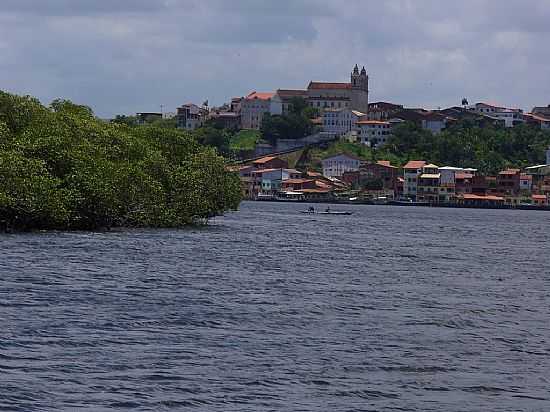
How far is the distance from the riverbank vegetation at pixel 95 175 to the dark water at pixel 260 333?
5.78 meters

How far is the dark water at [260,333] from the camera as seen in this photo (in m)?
27.7

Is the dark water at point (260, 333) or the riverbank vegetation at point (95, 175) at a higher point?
the riverbank vegetation at point (95, 175)

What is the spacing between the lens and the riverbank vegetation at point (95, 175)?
238 ft

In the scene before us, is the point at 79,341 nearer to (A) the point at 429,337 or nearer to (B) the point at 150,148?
(A) the point at 429,337

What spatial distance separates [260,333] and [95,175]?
141 ft

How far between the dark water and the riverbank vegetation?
227 inches

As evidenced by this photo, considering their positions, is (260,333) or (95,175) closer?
(260,333)

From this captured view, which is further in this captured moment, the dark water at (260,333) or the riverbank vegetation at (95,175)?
the riverbank vegetation at (95,175)

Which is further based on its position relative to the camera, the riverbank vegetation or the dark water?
the riverbank vegetation

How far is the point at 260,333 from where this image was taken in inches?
1414

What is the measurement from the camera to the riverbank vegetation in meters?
72.4

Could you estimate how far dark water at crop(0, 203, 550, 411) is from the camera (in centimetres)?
2769

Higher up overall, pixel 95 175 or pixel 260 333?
pixel 95 175

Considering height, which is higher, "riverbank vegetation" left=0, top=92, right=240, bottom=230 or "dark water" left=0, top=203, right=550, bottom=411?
"riverbank vegetation" left=0, top=92, right=240, bottom=230
